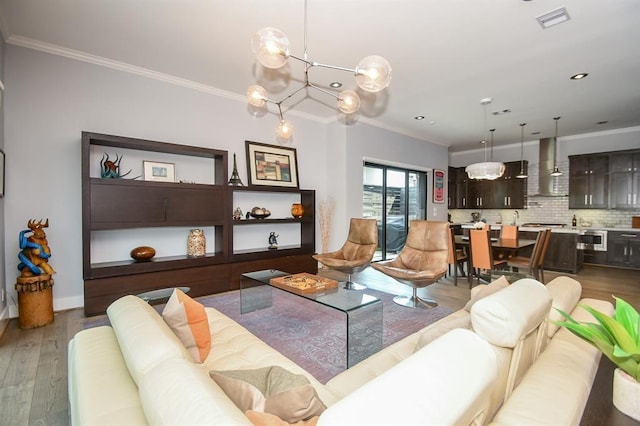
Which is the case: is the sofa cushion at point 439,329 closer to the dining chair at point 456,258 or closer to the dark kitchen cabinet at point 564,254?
the dining chair at point 456,258

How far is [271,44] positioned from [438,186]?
667 centimetres

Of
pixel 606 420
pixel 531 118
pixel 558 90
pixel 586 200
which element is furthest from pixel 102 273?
pixel 586 200

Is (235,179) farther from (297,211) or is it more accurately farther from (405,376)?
(405,376)

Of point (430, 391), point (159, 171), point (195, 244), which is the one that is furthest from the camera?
point (195, 244)

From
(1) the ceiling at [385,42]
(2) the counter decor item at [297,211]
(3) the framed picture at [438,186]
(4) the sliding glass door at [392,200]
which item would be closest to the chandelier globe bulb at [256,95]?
(1) the ceiling at [385,42]

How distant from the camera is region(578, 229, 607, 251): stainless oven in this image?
6.28m

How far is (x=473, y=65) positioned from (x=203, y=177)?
3.84 m

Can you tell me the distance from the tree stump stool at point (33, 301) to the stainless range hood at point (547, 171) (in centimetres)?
918

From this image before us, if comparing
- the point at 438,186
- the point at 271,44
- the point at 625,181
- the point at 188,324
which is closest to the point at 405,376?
the point at 188,324

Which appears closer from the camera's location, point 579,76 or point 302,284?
point 302,284

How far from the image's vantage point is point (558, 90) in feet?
14.4

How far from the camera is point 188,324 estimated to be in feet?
5.01

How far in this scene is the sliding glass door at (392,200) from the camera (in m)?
6.54

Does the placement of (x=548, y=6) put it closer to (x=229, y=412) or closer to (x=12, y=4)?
(x=229, y=412)
